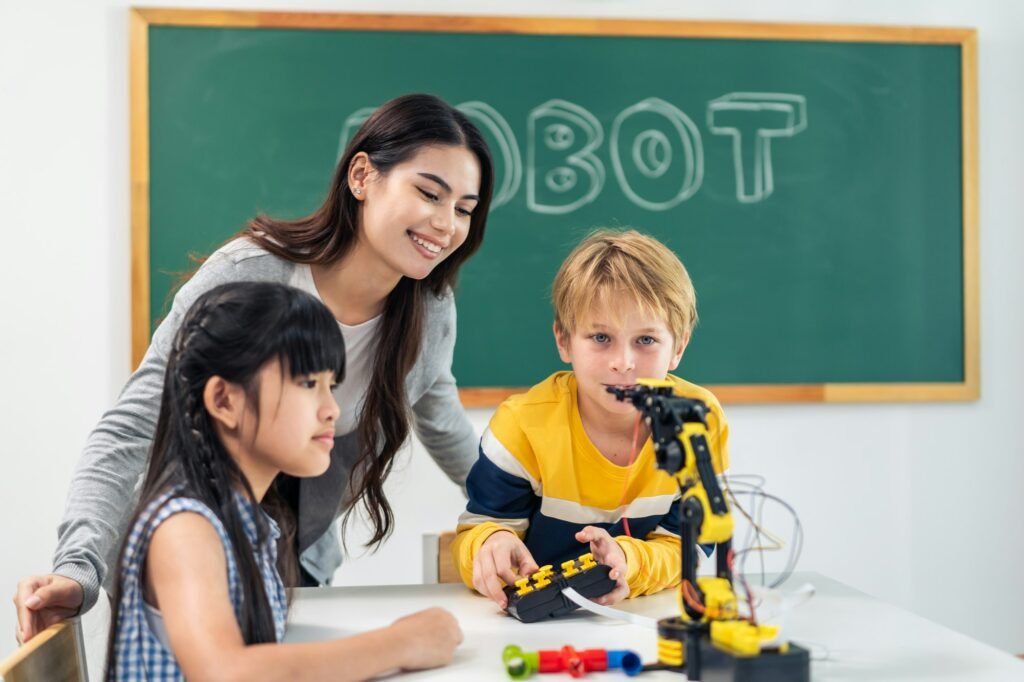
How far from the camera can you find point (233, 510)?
1.03 m

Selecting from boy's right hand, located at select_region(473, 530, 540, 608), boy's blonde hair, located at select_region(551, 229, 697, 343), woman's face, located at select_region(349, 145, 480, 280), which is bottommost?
boy's right hand, located at select_region(473, 530, 540, 608)

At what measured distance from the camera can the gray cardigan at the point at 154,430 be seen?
47.2 inches

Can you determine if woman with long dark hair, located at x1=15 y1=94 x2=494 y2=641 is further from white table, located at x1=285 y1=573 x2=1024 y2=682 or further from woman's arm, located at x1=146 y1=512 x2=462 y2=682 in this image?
woman's arm, located at x1=146 y1=512 x2=462 y2=682

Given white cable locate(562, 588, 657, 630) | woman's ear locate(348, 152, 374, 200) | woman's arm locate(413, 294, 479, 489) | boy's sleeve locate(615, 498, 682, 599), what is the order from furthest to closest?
1. woman's arm locate(413, 294, 479, 489)
2. woman's ear locate(348, 152, 374, 200)
3. boy's sleeve locate(615, 498, 682, 599)
4. white cable locate(562, 588, 657, 630)

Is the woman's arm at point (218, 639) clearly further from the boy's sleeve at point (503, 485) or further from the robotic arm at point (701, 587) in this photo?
the boy's sleeve at point (503, 485)

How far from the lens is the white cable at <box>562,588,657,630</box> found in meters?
1.18

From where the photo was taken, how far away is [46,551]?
2545mm

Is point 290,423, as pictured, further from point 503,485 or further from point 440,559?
point 440,559

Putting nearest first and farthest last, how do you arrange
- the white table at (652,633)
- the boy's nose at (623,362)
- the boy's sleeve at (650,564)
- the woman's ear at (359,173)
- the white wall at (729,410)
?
1. the white table at (652,633)
2. the boy's sleeve at (650,564)
3. the boy's nose at (623,362)
4. the woman's ear at (359,173)
5. the white wall at (729,410)

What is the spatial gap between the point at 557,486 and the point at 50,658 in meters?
0.70

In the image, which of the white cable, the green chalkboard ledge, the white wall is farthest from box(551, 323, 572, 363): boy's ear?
the green chalkboard ledge

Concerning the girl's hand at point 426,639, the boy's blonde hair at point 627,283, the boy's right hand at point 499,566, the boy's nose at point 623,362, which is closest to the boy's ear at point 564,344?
the boy's blonde hair at point 627,283

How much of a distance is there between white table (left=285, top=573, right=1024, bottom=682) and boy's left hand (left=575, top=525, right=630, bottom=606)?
0.04 meters

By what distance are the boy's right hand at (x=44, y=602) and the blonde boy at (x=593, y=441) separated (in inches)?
19.8
